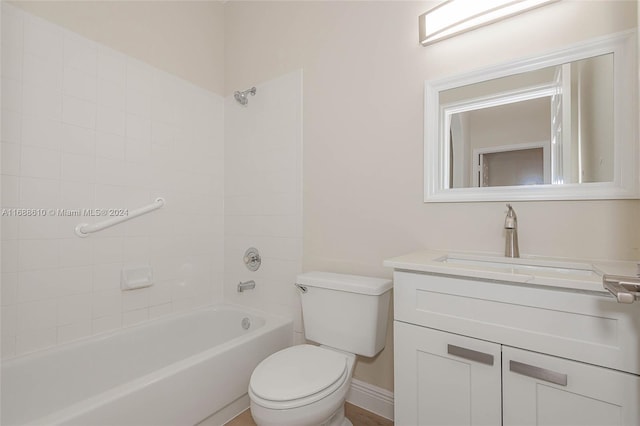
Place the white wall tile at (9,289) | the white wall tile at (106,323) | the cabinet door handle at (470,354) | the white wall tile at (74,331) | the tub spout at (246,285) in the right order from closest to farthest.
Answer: the cabinet door handle at (470,354) → the white wall tile at (9,289) → the white wall tile at (74,331) → the white wall tile at (106,323) → the tub spout at (246,285)

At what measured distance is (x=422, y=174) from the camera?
1.45 meters

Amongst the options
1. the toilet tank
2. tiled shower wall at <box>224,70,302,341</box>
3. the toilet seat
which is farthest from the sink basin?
tiled shower wall at <box>224,70,302,341</box>

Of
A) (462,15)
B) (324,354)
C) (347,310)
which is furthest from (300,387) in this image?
(462,15)

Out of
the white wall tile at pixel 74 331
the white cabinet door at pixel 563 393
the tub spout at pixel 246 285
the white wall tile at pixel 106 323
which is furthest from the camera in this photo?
the tub spout at pixel 246 285

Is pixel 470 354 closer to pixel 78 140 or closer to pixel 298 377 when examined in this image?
pixel 298 377

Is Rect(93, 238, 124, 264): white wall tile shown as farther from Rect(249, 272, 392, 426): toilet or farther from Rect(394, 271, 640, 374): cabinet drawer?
Rect(394, 271, 640, 374): cabinet drawer

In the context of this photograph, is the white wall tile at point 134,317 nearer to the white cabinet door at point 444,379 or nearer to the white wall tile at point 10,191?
the white wall tile at point 10,191

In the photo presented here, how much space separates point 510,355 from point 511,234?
499 mm

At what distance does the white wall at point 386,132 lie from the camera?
3.67ft

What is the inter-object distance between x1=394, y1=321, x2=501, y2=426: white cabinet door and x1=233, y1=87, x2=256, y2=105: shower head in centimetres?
175

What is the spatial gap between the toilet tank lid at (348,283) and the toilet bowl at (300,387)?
12.0 inches

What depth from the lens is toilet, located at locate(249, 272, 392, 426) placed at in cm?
106

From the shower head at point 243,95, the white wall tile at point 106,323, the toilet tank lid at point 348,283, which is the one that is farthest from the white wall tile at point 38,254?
the shower head at point 243,95

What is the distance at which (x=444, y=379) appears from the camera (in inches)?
39.0
